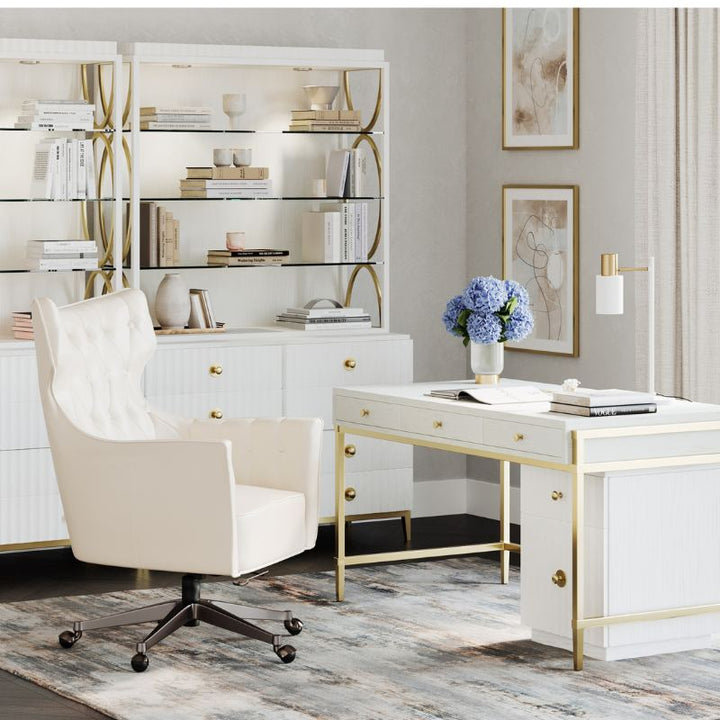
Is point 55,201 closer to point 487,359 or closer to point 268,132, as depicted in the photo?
point 268,132

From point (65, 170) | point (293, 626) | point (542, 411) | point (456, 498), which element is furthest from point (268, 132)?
point (293, 626)

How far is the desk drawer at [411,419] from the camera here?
3.88 metres

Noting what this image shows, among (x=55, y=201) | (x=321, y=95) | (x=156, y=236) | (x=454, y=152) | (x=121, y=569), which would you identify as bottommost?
(x=121, y=569)

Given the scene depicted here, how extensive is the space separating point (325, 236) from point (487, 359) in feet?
4.78

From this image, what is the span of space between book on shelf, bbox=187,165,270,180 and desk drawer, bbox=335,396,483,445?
1310mm

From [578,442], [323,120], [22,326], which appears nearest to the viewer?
[578,442]

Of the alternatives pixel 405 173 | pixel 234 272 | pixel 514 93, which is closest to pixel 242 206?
pixel 234 272

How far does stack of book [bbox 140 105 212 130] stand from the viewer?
5.19 metres

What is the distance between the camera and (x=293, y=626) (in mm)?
3922

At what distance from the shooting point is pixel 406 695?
3.35 meters

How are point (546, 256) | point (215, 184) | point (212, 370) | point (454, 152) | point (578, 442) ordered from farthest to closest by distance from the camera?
point (454, 152) → point (546, 256) → point (215, 184) → point (212, 370) → point (578, 442)

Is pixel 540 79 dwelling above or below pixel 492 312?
above

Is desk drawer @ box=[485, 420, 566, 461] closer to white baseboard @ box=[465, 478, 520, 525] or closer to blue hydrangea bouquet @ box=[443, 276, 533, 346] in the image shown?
blue hydrangea bouquet @ box=[443, 276, 533, 346]

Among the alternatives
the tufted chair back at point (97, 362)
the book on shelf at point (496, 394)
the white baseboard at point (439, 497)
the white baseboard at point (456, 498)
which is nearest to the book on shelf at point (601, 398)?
the book on shelf at point (496, 394)
